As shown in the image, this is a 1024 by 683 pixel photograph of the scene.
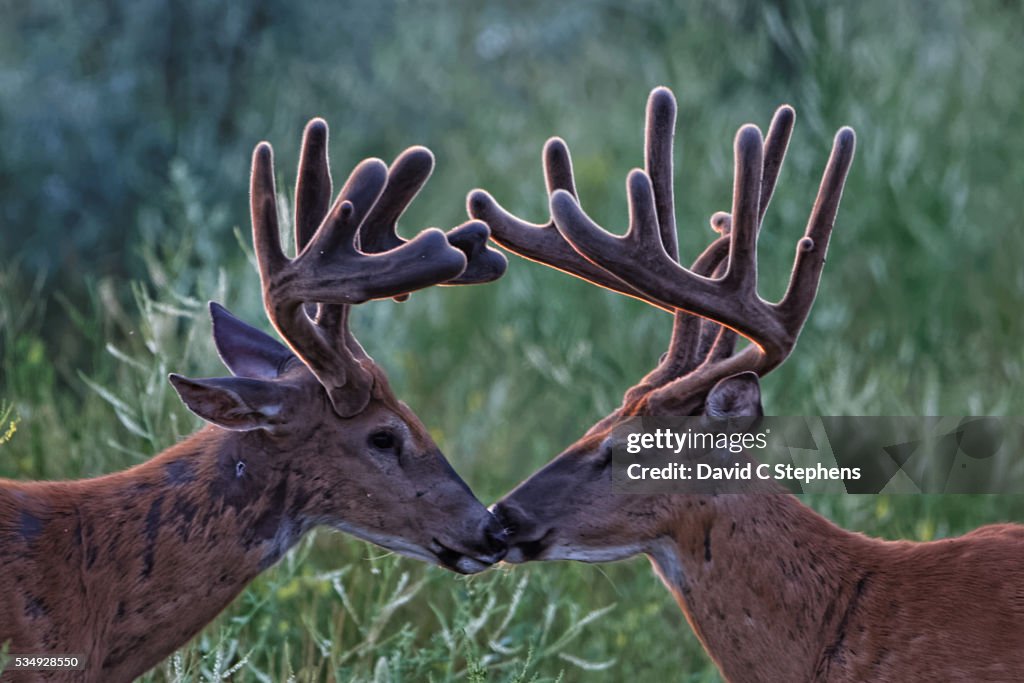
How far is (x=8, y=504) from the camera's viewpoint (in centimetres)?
382

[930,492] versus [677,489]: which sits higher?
[677,489]

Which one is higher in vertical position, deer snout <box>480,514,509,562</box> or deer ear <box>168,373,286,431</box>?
deer ear <box>168,373,286,431</box>

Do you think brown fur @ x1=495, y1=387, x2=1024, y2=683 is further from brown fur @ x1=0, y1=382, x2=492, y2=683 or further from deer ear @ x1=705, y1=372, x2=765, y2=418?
brown fur @ x1=0, y1=382, x2=492, y2=683

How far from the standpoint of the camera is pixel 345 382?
4164mm

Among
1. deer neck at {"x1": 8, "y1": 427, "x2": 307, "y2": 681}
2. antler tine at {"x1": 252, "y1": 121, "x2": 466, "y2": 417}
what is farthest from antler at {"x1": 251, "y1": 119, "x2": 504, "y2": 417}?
deer neck at {"x1": 8, "y1": 427, "x2": 307, "y2": 681}

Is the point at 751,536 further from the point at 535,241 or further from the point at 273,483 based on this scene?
the point at 273,483

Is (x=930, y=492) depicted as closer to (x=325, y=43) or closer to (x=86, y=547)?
(x=86, y=547)

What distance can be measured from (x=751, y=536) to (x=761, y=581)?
119 millimetres

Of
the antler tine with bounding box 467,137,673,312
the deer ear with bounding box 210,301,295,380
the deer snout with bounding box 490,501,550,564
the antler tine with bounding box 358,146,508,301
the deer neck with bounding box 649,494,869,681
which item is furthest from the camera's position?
the antler tine with bounding box 467,137,673,312

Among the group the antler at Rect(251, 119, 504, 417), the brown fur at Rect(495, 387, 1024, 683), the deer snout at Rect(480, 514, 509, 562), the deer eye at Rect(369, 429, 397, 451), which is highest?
the antler at Rect(251, 119, 504, 417)

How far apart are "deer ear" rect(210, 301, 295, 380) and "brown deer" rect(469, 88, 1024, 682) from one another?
2.37ft

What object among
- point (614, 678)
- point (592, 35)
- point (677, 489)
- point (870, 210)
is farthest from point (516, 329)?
point (592, 35)

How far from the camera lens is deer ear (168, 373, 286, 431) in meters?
3.89

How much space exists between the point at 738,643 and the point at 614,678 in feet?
4.47
